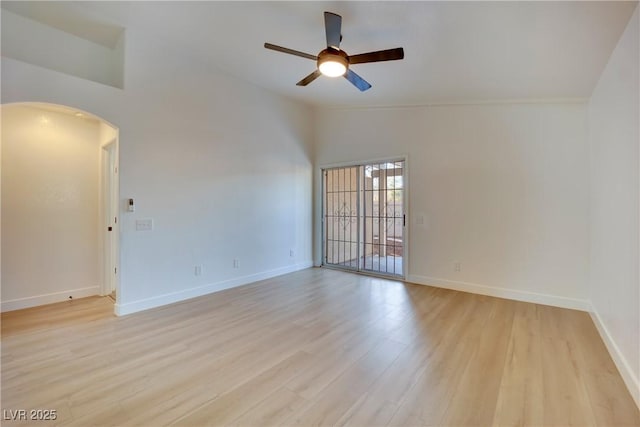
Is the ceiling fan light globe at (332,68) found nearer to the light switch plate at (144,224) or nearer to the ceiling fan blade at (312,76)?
the ceiling fan blade at (312,76)

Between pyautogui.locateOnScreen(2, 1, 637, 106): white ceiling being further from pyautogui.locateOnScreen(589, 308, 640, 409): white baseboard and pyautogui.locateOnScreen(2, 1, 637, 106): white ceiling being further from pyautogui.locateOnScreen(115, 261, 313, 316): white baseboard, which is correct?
Result: pyautogui.locateOnScreen(115, 261, 313, 316): white baseboard

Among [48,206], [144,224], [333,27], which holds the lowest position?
[144,224]

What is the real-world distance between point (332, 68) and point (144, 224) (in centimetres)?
284

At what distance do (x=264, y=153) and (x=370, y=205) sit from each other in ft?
7.11

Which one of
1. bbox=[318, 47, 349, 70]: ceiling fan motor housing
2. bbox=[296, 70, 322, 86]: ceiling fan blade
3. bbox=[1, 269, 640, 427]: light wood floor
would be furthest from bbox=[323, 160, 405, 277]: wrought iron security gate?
bbox=[318, 47, 349, 70]: ceiling fan motor housing

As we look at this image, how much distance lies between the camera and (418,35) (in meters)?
2.64

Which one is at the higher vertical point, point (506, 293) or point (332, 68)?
point (332, 68)

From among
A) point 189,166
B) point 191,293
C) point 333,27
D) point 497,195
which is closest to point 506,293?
point 497,195

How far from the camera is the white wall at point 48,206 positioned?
→ 3.52 metres

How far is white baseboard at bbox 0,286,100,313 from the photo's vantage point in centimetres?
351

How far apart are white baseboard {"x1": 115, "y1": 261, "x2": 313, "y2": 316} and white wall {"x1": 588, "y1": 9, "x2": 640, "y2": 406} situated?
14.0 feet

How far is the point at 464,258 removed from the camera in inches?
169

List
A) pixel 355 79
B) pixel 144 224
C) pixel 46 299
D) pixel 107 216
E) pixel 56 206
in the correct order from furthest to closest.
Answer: pixel 107 216 → pixel 56 206 → pixel 46 299 → pixel 144 224 → pixel 355 79

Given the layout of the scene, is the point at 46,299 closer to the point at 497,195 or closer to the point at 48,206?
the point at 48,206
